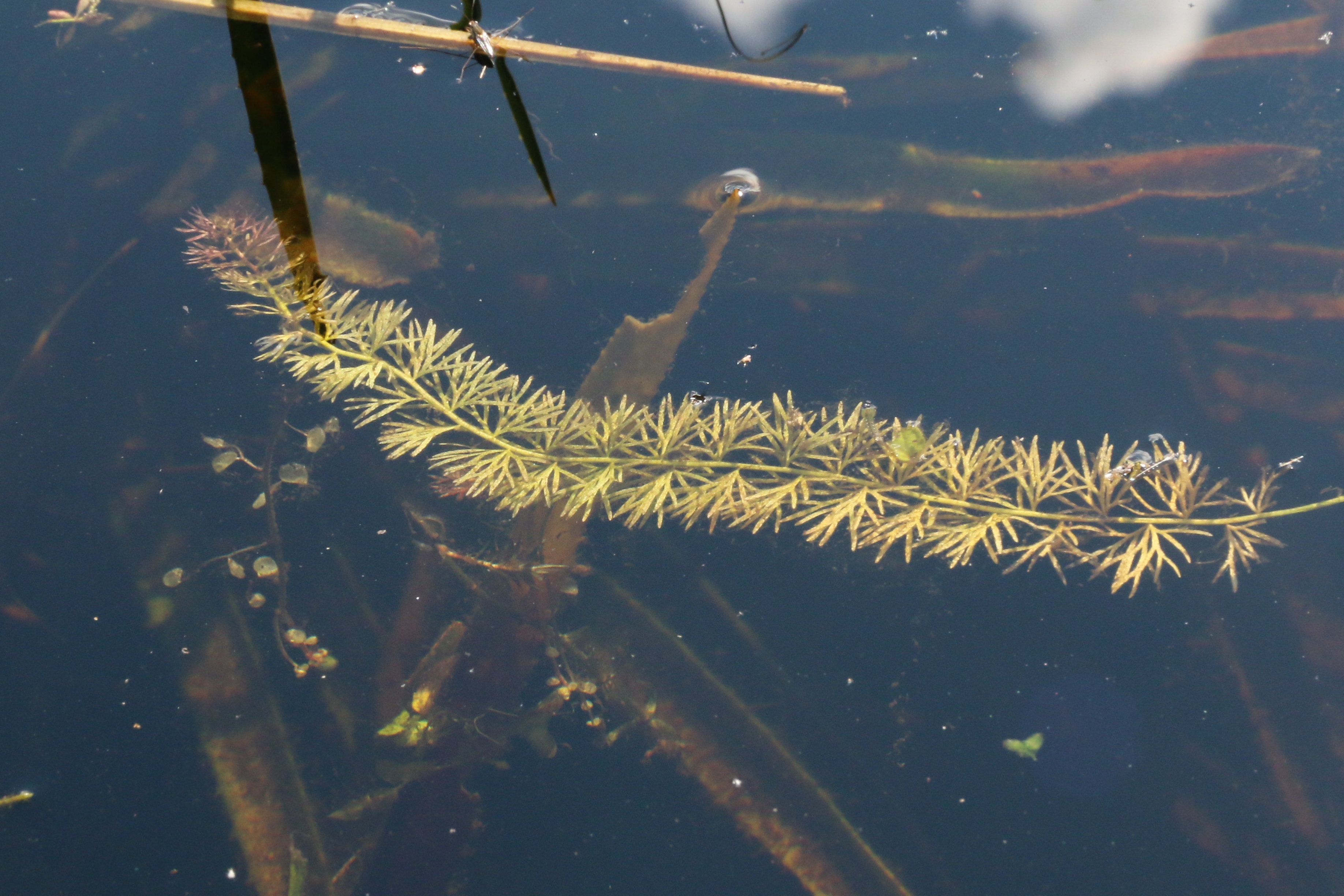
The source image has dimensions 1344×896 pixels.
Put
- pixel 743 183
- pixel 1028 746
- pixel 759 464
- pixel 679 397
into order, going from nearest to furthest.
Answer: pixel 759 464 < pixel 1028 746 < pixel 679 397 < pixel 743 183

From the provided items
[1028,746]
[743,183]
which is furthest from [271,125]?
[1028,746]

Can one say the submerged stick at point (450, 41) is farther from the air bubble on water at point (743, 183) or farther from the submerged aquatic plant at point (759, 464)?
the submerged aquatic plant at point (759, 464)

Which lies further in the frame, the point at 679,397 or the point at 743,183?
the point at 743,183

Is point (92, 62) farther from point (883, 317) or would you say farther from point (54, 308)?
point (883, 317)

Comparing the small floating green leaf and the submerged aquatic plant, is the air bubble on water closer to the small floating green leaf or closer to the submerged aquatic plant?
the submerged aquatic plant

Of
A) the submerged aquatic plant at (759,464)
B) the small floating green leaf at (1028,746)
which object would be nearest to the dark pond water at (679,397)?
the small floating green leaf at (1028,746)

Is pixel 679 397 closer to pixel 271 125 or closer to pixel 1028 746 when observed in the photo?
pixel 1028 746
